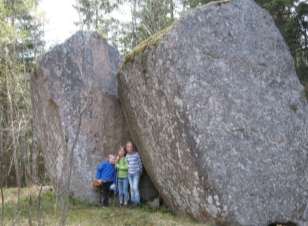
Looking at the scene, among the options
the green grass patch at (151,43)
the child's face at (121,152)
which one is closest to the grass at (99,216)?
the child's face at (121,152)

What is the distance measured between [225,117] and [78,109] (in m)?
3.96

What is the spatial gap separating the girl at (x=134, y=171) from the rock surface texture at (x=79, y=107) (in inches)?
32.9

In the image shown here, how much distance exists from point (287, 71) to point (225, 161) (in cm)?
233

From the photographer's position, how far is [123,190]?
36.8 ft

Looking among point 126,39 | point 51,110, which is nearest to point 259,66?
point 51,110

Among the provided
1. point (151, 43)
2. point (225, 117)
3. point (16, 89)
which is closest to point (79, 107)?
point (151, 43)

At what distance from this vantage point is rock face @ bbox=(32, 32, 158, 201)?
1160 cm

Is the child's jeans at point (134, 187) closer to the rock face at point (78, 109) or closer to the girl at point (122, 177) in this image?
the girl at point (122, 177)

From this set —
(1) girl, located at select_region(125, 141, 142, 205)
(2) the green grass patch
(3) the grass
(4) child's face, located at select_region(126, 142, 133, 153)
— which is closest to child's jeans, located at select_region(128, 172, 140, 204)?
(1) girl, located at select_region(125, 141, 142, 205)

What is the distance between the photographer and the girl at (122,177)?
36.6 feet

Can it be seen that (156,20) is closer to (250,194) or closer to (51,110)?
(51,110)

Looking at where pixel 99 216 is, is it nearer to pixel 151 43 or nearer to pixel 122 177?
pixel 122 177

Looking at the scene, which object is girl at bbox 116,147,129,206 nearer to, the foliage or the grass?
the grass

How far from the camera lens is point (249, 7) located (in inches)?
396
